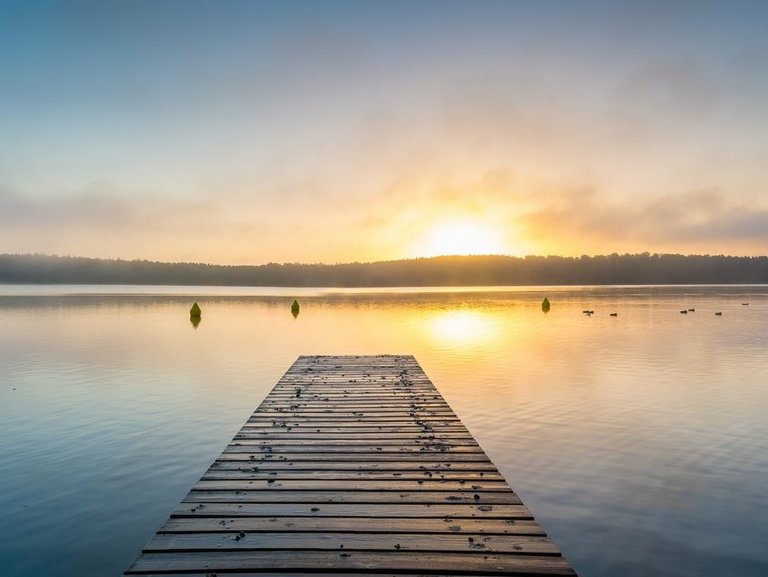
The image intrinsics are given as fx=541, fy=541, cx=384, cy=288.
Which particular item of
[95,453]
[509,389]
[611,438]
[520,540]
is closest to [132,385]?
[95,453]

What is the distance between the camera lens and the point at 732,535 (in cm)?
859

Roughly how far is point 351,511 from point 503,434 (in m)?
8.44

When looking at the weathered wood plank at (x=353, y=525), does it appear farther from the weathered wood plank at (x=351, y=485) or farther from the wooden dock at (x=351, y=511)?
the weathered wood plank at (x=351, y=485)

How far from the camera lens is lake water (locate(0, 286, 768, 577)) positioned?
8.38 meters

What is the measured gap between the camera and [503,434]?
561 inches

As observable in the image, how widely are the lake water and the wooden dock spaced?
1.92m

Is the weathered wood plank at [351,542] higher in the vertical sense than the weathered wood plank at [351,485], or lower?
higher

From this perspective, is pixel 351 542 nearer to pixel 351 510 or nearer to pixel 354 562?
pixel 354 562

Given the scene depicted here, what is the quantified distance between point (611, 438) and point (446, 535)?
956cm

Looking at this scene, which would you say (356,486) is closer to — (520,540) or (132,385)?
(520,540)

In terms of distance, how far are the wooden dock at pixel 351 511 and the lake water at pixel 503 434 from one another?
6.29 ft

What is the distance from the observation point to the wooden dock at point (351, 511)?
17.9 ft

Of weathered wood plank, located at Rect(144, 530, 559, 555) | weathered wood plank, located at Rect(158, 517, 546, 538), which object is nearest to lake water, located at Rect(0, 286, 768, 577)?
weathered wood plank, located at Rect(158, 517, 546, 538)

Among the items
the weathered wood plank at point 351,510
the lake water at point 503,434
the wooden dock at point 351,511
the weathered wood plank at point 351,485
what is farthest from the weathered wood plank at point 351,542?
the lake water at point 503,434
